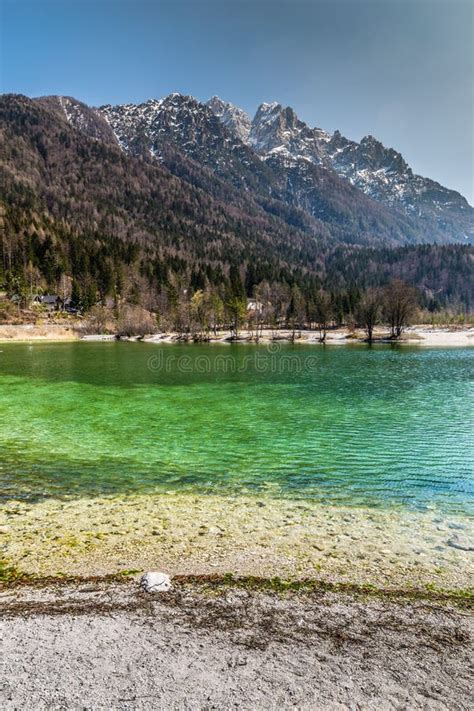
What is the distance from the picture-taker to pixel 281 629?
678 centimetres

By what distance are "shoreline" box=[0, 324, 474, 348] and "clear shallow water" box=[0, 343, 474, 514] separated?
8311 cm

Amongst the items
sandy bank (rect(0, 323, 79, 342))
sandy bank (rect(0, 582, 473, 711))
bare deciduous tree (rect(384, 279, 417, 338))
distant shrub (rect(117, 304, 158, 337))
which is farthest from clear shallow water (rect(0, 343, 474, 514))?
distant shrub (rect(117, 304, 158, 337))

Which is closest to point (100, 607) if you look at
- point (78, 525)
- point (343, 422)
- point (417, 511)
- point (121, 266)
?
point (78, 525)

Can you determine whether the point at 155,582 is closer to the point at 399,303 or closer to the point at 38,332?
the point at 399,303

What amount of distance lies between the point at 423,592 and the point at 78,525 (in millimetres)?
8741

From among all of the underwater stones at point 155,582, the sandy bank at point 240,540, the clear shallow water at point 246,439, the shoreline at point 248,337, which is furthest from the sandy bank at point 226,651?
the shoreline at point 248,337

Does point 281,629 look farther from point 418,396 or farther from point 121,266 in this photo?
point 121,266

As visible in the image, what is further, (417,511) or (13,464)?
(13,464)

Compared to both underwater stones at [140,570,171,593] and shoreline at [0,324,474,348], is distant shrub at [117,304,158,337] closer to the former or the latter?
shoreline at [0,324,474,348]

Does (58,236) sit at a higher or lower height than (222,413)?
higher

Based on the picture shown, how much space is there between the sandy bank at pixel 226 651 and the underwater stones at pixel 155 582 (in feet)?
0.61

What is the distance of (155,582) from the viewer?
805 centimetres

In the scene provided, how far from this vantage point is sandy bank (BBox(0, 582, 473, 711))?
5.33 metres

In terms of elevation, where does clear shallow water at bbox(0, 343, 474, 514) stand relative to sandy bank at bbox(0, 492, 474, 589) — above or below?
below
